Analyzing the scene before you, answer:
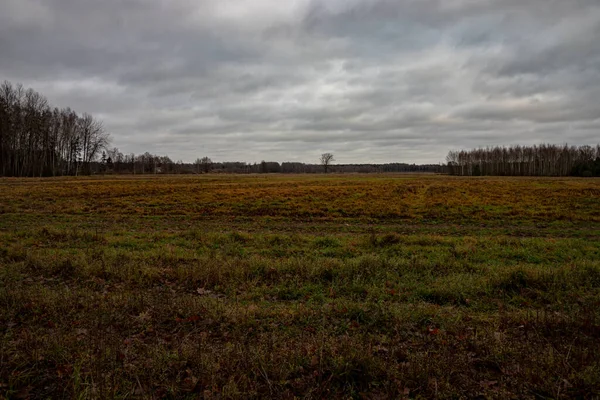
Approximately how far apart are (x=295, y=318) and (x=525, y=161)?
178609 mm

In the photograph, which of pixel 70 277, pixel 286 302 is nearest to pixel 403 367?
pixel 286 302

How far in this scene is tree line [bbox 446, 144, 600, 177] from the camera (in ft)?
466

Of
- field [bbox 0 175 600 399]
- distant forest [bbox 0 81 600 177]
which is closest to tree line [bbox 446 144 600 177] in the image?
distant forest [bbox 0 81 600 177]

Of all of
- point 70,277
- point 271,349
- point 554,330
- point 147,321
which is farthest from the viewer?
point 70,277

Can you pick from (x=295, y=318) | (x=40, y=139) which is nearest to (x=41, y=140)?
(x=40, y=139)

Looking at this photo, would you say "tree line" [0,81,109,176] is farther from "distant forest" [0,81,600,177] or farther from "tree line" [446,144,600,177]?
"tree line" [446,144,600,177]

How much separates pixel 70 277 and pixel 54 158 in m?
107

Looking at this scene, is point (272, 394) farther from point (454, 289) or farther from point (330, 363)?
point (454, 289)

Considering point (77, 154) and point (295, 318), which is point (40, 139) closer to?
point (77, 154)

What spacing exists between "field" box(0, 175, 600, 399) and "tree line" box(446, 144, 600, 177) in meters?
152

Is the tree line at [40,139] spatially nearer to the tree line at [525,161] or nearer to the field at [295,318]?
the field at [295,318]

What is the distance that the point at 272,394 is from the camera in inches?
168

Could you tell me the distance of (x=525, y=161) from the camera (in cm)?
15175

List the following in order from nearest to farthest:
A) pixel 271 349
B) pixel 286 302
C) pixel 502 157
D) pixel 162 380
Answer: pixel 162 380, pixel 271 349, pixel 286 302, pixel 502 157
